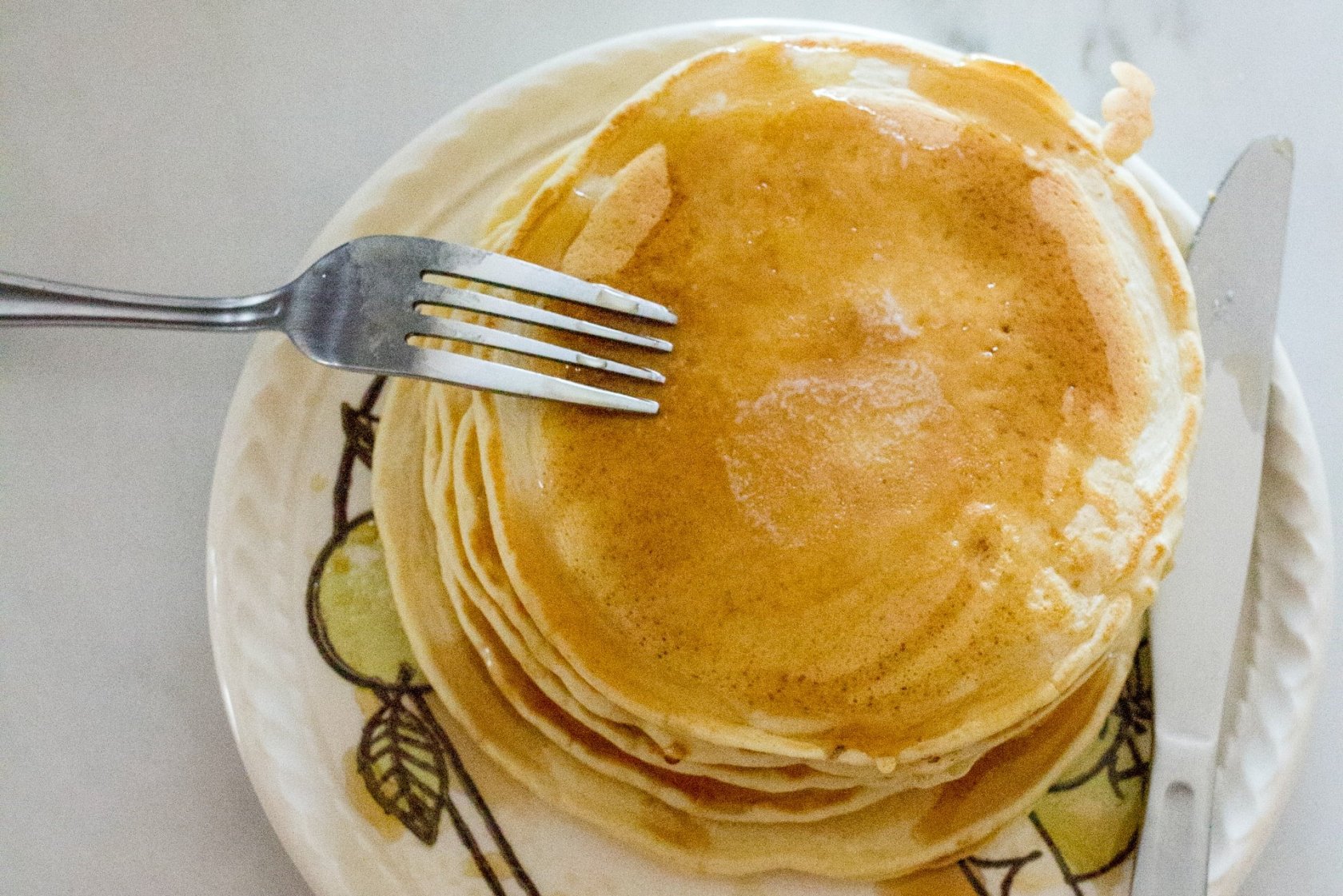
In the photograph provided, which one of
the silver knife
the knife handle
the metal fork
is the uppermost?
the metal fork

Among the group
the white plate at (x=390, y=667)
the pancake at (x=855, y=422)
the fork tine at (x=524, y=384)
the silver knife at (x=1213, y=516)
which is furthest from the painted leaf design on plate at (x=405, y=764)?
the silver knife at (x=1213, y=516)

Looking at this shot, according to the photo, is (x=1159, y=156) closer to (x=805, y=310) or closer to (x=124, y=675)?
(x=805, y=310)

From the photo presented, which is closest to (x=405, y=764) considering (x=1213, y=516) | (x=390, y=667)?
(x=390, y=667)

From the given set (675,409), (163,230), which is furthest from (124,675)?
(675,409)

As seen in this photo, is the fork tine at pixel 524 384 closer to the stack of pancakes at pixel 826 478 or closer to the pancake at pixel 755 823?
the stack of pancakes at pixel 826 478

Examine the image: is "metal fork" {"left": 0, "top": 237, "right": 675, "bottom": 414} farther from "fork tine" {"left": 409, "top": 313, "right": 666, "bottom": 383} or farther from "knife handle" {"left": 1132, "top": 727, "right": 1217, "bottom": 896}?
"knife handle" {"left": 1132, "top": 727, "right": 1217, "bottom": 896}

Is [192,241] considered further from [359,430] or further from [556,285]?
[556,285]

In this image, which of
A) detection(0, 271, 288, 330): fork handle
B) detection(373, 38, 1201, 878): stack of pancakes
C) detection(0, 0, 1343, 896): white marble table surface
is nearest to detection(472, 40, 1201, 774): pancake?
detection(373, 38, 1201, 878): stack of pancakes
